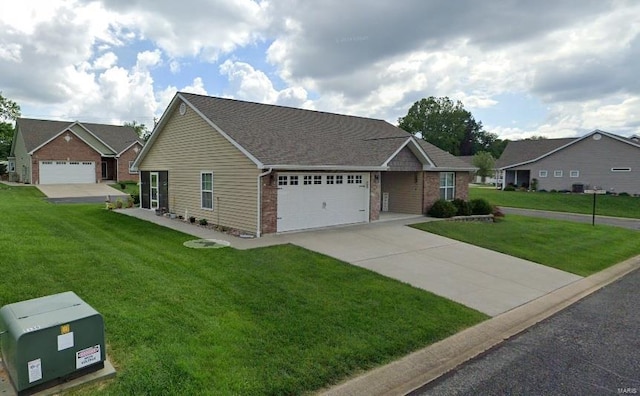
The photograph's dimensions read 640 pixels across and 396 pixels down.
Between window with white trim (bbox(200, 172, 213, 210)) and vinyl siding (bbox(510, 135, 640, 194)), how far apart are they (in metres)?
35.4

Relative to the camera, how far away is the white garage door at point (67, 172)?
32.7 metres

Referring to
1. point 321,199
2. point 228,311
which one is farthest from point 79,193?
point 228,311

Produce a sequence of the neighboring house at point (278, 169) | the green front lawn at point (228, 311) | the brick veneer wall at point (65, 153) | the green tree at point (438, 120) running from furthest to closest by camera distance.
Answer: the green tree at point (438, 120) < the brick veneer wall at point (65, 153) < the neighboring house at point (278, 169) < the green front lawn at point (228, 311)

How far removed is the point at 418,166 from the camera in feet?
58.4

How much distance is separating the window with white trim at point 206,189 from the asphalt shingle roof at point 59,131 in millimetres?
25191

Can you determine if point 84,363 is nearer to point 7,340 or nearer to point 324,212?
point 7,340

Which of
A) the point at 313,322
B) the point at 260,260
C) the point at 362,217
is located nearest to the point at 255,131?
the point at 362,217

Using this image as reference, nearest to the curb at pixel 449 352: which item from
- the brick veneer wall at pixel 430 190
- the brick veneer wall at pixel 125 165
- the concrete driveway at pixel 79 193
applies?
the brick veneer wall at pixel 430 190

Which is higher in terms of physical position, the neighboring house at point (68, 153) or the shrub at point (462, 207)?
the neighboring house at point (68, 153)

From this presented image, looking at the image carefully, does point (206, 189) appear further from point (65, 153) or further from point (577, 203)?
point (577, 203)

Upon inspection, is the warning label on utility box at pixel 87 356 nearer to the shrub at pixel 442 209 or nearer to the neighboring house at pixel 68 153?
the shrub at pixel 442 209

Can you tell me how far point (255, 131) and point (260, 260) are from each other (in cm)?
668

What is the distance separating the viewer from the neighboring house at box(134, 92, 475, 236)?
12.9 metres

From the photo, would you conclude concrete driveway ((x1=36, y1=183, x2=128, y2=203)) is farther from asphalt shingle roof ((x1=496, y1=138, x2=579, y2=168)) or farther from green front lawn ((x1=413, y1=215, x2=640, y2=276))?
asphalt shingle roof ((x1=496, y1=138, x2=579, y2=168))
